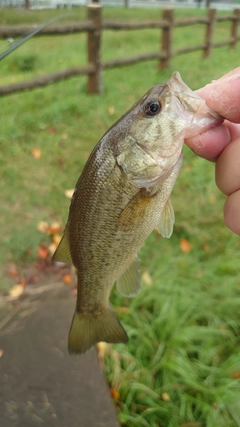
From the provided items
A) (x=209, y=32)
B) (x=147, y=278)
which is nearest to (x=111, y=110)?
(x=147, y=278)

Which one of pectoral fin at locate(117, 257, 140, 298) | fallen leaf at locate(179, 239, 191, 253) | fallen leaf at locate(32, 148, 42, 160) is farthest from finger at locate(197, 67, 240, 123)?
fallen leaf at locate(32, 148, 42, 160)

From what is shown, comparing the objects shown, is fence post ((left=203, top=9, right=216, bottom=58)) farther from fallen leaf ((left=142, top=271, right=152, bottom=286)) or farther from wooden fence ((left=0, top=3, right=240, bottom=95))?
fallen leaf ((left=142, top=271, right=152, bottom=286))

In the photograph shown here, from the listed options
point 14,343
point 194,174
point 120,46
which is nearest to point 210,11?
point 120,46

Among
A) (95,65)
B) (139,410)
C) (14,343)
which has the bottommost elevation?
(139,410)

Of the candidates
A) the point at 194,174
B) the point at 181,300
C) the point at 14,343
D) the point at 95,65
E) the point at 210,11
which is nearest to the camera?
the point at 14,343

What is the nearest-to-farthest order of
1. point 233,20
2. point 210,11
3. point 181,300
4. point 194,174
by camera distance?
point 181,300, point 194,174, point 210,11, point 233,20

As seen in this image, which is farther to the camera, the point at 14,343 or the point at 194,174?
the point at 194,174

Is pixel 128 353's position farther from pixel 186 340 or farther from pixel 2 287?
pixel 2 287

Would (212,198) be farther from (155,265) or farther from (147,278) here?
(147,278)
